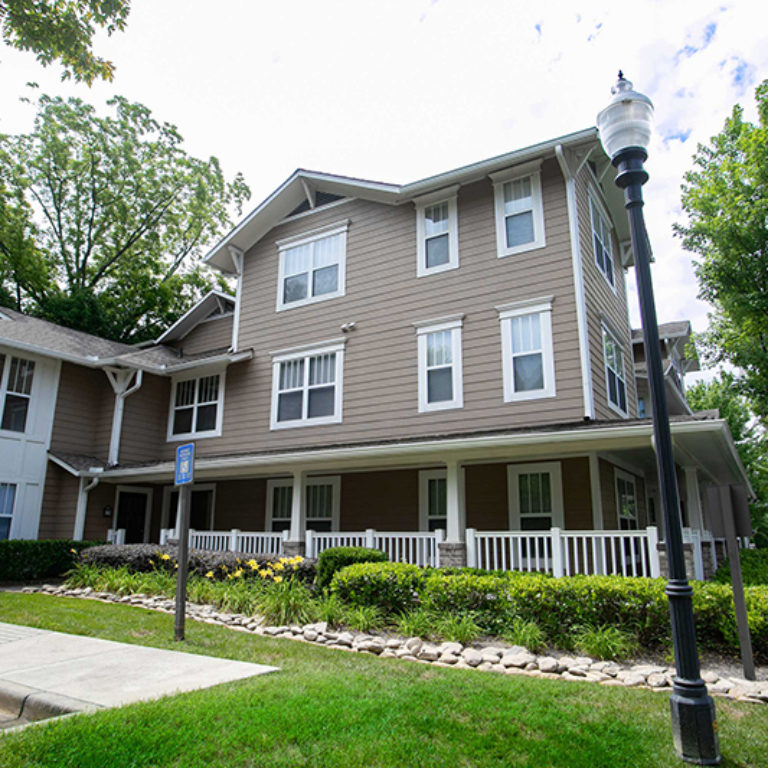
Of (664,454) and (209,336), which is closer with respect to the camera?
(664,454)

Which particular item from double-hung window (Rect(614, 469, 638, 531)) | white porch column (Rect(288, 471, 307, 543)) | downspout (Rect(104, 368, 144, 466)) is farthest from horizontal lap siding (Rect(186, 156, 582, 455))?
double-hung window (Rect(614, 469, 638, 531))

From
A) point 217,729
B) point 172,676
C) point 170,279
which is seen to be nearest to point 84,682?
point 172,676

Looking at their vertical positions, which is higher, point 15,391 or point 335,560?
point 15,391

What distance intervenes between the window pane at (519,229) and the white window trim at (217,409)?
7.90 metres

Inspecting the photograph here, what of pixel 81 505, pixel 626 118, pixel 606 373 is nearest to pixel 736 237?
pixel 606 373

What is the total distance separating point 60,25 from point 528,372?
28.9ft

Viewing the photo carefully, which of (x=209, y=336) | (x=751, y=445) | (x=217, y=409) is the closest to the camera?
(x=217, y=409)

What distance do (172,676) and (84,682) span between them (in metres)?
0.71

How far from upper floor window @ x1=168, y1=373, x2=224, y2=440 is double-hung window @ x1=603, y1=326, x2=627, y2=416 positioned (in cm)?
932

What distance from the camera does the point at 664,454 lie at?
432cm

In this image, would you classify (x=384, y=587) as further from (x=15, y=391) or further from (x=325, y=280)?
(x=15, y=391)

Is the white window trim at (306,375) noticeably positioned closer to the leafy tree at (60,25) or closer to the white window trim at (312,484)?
the white window trim at (312,484)

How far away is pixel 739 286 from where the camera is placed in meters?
16.3

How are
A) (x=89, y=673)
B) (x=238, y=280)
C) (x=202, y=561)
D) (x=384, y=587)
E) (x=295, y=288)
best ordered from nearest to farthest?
(x=89, y=673)
(x=384, y=587)
(x=202, y=561)
(x=295, y=288)
(x=238, y=280)
